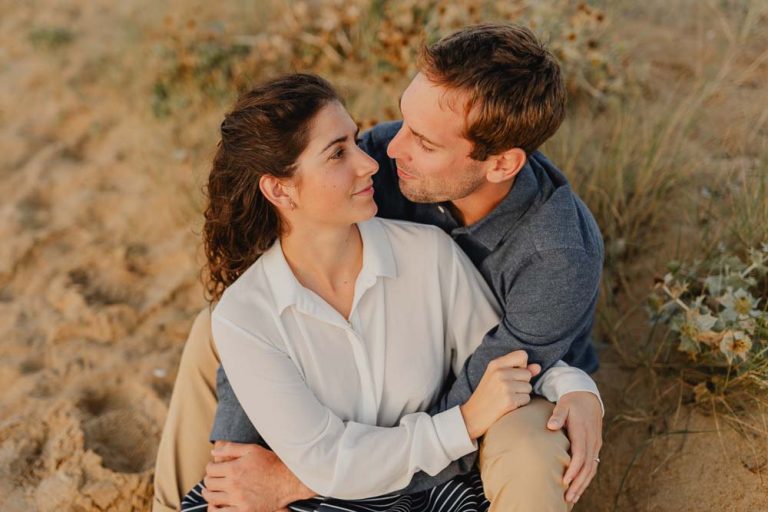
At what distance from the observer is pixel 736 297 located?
283cm

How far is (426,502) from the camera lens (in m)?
2.54

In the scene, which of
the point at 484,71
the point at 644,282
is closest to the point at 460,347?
the point at 484,71

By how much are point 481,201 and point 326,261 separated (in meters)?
0.59

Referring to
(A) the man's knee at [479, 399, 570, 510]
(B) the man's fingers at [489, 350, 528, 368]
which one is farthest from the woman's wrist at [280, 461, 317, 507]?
(B) the man's fingers at [489, 350, 528, 368]

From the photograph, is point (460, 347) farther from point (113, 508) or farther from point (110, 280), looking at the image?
point (110, 280)

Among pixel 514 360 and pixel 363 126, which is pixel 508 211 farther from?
pixel 363 126

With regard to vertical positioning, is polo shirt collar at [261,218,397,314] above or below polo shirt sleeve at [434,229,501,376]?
above

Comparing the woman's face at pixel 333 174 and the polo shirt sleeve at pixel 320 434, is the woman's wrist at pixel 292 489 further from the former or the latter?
the woman's face at pixel 333 174

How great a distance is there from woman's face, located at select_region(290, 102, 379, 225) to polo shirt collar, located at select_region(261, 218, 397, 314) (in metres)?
0.16

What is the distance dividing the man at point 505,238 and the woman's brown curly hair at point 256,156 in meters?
0.38

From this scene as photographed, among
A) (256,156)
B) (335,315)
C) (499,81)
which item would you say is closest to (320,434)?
(335,315)

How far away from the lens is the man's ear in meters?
2.53

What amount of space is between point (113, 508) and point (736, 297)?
2.52 m

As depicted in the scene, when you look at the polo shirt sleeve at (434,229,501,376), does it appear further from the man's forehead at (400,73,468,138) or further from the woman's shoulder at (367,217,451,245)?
the man's forehead at (400,73,468,138)
